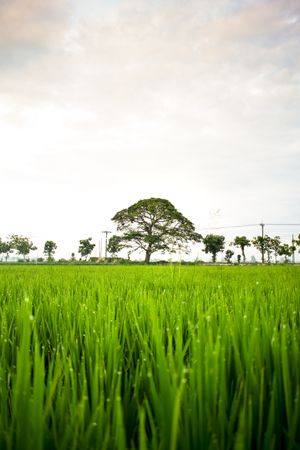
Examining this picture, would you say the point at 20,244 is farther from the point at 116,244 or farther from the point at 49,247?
the point at 116,244

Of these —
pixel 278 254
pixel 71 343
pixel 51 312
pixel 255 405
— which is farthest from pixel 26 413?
pixel 278 254

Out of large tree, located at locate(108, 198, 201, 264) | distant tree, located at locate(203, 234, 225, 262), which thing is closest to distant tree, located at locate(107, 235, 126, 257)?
large tree, located at locate(108, 198, 201, 264)

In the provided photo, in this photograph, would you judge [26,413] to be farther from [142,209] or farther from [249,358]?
[142,209]

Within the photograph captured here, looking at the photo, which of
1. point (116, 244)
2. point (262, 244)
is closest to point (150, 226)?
point (116, 244)

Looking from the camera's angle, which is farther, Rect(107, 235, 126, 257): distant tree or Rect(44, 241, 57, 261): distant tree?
Rect(44, 241, 57, 261): distant tree

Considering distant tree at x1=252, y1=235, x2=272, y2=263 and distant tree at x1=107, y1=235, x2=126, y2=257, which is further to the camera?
distant tree at x1=252, y1=235, x2=272, y2=263

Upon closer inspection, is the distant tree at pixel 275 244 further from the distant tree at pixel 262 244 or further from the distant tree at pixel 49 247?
the distant tree at pixel 49 247

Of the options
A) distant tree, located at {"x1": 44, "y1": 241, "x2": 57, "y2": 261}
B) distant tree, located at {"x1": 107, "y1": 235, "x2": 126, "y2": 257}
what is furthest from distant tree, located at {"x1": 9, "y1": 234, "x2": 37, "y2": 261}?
distant tree, located at {"x1": 107, "y1": 235, "x2": 126, "y2": 257}

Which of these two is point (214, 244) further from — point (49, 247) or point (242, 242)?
point (49, 247)

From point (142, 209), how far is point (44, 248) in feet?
137

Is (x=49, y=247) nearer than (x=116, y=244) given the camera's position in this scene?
No

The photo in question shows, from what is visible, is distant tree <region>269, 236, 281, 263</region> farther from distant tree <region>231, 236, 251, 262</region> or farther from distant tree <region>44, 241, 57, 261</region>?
distant tree <region>44, 241, 57, 261</region>

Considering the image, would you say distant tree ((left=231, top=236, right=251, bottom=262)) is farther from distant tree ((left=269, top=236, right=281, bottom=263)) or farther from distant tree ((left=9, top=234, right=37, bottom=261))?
distant tree ((left=9, top=234, right=37, bottom=261))

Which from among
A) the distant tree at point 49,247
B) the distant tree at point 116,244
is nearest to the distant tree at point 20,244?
the distant tree at point 49,247
